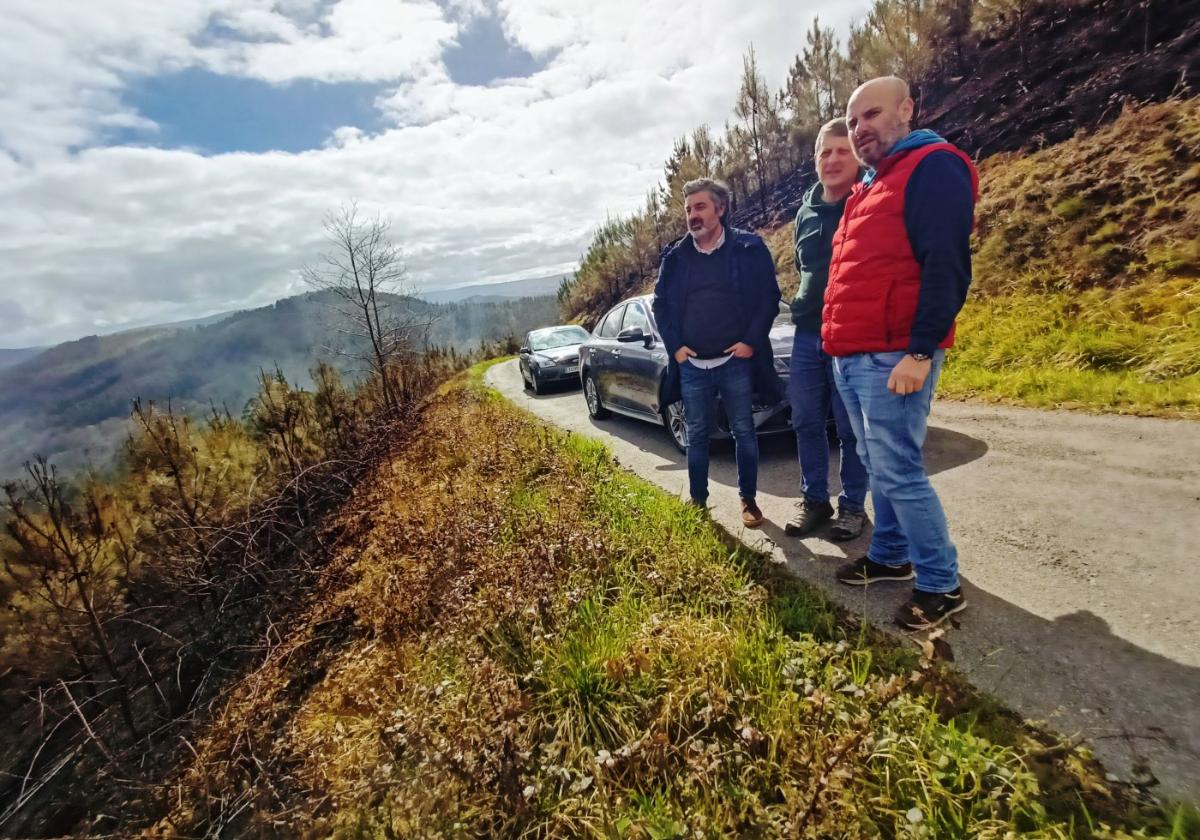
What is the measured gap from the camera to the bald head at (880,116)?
2.19m

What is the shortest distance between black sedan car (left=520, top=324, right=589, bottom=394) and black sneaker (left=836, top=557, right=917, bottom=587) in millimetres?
8720

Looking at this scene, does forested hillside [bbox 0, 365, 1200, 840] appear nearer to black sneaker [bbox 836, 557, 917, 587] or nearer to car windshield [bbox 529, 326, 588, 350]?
black sneaker [bbox 836, 557, 917, 587]

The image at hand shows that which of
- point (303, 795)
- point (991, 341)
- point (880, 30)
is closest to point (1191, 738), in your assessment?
point (303, 795)

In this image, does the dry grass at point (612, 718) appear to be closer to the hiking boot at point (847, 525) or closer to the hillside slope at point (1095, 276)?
the hiking boot at point (847, 525)

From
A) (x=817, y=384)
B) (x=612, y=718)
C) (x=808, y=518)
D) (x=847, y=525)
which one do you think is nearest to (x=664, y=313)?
(x=817, y=384)

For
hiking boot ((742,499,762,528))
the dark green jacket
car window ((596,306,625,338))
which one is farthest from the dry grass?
car window ((596,306,625,338))

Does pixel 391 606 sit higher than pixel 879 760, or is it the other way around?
pixel 879 760

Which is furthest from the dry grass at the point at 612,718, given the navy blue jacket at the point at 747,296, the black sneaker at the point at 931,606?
the navy blue jacket at the point at 747,296

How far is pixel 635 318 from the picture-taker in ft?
21.2

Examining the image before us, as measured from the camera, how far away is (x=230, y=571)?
19.7ft

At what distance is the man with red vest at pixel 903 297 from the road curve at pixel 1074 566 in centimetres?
29

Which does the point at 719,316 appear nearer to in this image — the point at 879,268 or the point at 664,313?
the point at 664,313

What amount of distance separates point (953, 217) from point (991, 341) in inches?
249

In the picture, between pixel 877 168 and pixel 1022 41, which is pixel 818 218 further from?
pixel 1022 41
